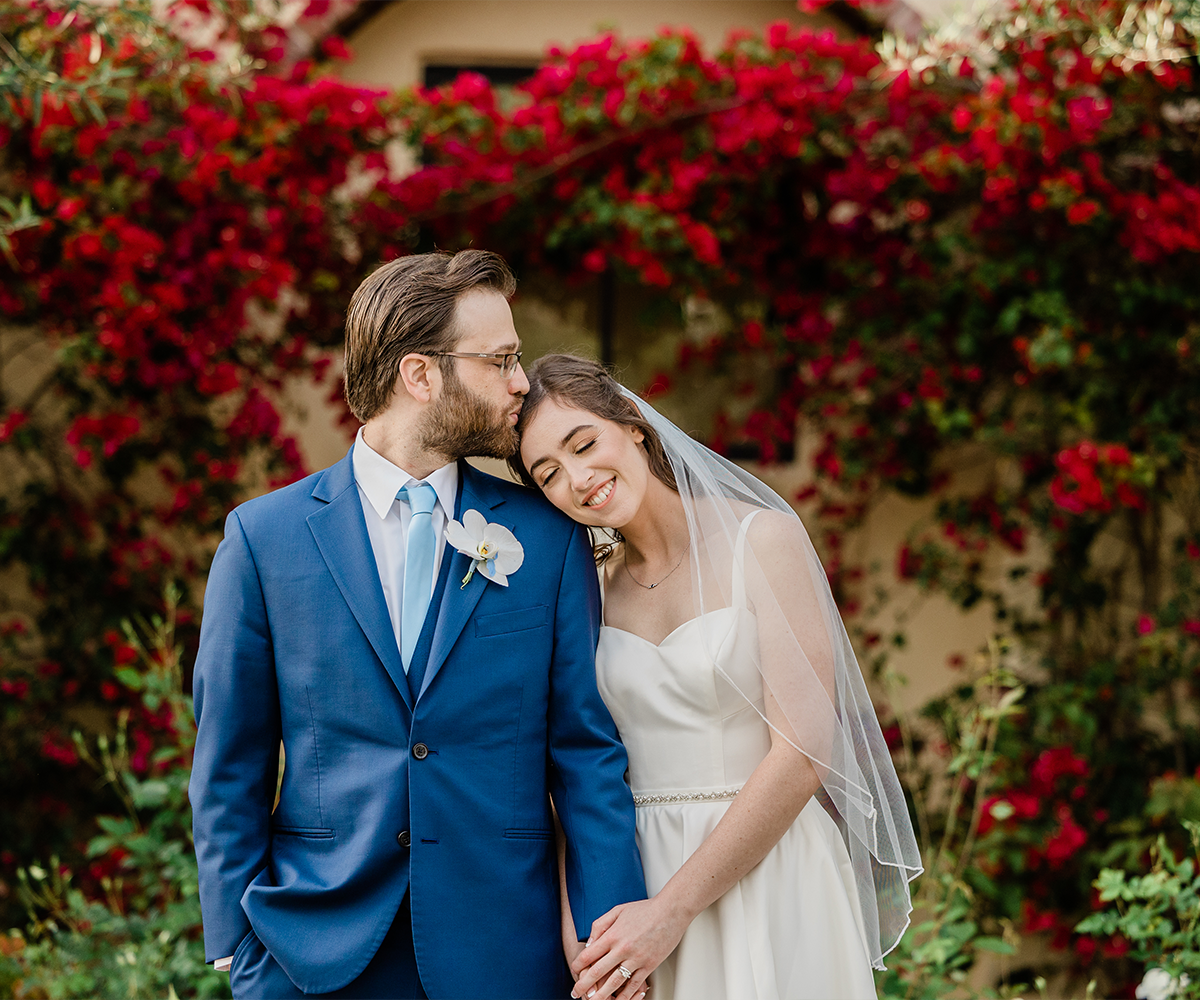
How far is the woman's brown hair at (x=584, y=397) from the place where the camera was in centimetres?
232

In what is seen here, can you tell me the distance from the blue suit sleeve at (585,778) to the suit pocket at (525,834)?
4cm

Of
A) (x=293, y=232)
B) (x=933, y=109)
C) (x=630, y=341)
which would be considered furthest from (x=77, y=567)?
(x=933, y=109)

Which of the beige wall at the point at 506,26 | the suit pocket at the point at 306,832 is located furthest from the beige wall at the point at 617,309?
the suit pocket at the point at 306,832

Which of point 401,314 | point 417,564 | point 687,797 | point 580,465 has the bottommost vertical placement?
point 687,797

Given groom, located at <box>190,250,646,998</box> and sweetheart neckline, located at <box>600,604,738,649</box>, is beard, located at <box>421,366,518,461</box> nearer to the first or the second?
groom, located at <box>190,250,646,998</box>

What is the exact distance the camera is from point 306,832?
2055 mm

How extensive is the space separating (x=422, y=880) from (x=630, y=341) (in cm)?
342

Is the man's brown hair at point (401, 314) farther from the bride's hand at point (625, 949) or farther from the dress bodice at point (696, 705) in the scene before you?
the bride's hand at point (625, 949)

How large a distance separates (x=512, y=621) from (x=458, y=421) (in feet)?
1.34

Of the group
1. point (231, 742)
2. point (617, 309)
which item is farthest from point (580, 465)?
point (617, 309)

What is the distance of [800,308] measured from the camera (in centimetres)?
467

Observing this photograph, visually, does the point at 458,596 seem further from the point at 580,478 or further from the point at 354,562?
the point at 580,478

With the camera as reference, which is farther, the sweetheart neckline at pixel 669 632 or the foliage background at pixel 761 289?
the foliage background at pixel 761 289

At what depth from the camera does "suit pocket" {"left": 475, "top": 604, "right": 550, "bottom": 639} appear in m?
2.08
